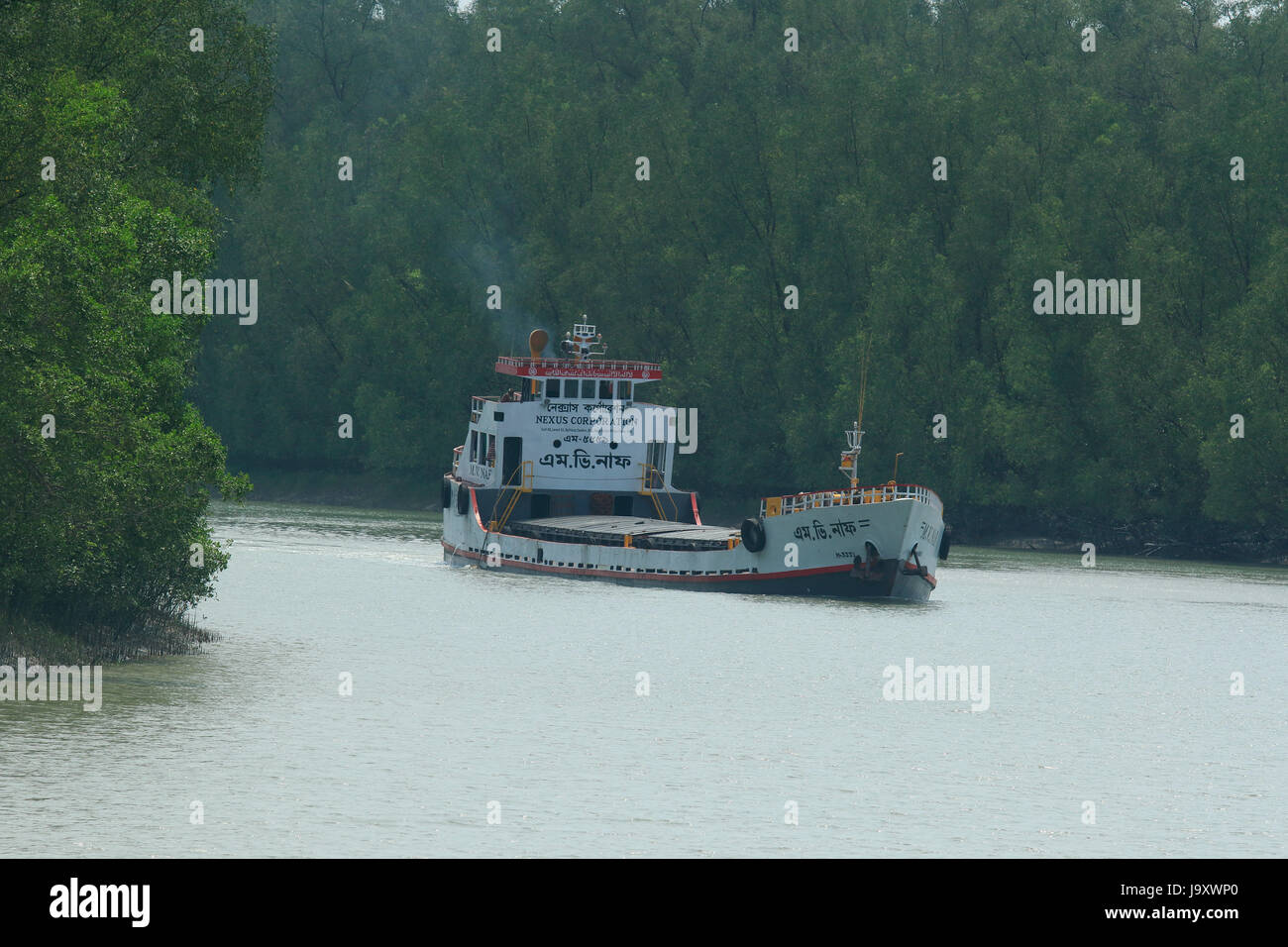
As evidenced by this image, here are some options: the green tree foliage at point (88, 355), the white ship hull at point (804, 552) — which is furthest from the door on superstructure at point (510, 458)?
the green tree foliage at point (88, 355)

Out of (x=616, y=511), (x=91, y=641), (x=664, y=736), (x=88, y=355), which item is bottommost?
(x=664, y=736)

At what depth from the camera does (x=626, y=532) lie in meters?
59.8

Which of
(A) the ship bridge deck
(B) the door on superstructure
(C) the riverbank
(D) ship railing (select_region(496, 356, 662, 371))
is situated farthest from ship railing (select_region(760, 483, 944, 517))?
(C) the riverbank

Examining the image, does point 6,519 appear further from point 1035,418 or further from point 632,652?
point 1035,418

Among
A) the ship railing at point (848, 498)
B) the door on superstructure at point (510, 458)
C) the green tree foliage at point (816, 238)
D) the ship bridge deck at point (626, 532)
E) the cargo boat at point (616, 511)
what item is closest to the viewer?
the ship railing at point (848, 498)

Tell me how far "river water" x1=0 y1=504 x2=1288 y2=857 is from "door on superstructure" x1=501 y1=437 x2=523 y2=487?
14.1 m

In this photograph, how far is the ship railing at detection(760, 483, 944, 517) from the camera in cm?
5303

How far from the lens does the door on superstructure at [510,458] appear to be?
219ft

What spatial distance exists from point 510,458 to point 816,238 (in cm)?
3423

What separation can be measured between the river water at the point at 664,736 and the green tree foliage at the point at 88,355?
6.99 feet

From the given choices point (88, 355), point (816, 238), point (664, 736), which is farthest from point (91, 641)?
point (816, 238)

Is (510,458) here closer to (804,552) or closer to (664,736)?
(804,552)

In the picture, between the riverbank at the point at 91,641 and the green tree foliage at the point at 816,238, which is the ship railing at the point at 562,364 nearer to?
the green tree foliage at the point at 816,238

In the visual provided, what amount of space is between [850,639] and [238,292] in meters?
83.5
